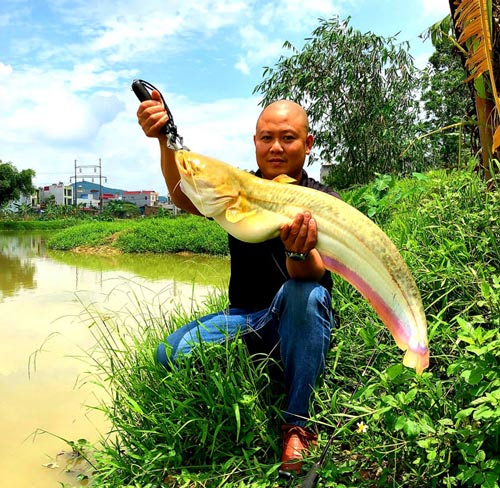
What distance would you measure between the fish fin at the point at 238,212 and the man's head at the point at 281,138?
0.42 m

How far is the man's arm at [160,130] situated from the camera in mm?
1720

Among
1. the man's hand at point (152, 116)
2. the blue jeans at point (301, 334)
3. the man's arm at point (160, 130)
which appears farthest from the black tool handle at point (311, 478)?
the man's hand at point (152, 116)

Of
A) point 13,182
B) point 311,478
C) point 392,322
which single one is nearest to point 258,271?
point 392,322

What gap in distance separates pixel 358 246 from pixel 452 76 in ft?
50.5

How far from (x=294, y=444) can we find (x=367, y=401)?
283mm

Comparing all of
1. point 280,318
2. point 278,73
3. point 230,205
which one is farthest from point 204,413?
point 278,73

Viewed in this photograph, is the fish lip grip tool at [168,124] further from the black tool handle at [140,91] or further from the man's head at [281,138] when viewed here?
the man's head at [281,138]

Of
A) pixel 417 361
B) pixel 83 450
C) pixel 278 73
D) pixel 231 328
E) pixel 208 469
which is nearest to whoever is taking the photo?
pixel 417 361

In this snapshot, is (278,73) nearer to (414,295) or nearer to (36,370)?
(36,370)

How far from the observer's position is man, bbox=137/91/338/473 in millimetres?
1581

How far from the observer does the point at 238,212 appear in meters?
1.48

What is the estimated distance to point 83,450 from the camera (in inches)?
92.9

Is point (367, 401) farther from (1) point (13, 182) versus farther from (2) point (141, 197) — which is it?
(2) point (141, 197)

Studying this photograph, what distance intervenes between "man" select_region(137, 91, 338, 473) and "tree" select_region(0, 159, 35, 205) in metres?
37.1
